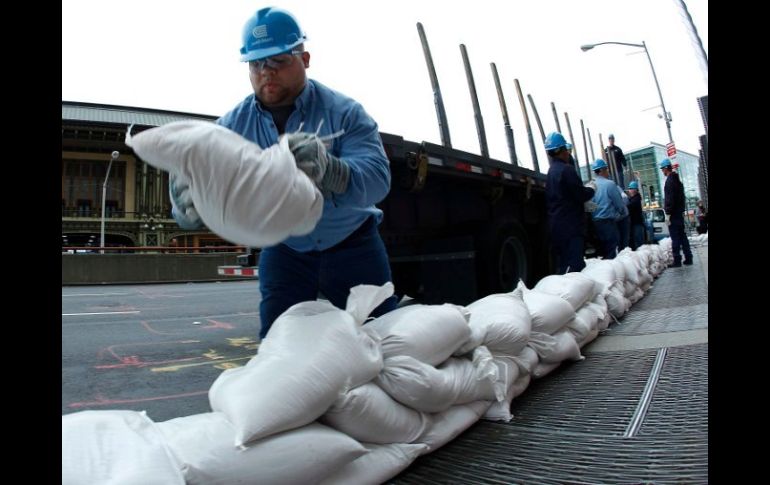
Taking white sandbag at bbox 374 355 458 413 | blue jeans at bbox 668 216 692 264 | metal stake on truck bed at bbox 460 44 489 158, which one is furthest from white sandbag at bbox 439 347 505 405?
metal stake on truck bed at bbox 460 44 489 158

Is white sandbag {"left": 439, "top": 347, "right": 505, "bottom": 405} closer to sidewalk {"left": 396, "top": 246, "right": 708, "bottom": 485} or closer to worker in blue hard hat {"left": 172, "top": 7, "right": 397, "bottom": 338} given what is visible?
sidewalk {"left": 396, "top": 246, "right": 708, "bottom": 485}

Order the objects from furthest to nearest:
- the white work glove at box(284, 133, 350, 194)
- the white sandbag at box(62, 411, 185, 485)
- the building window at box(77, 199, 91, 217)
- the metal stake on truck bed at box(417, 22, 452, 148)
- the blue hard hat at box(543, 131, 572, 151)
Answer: the building window at box(77, 199, 91, 217) < the metal stake on truck bed at box(417, 22, 452, 148) < the blue hard hat at box(543, 131, 572, 151) < the white work glove at box(284, 133, 350, 194) < the white sandbag at box(62, 411, 185, 485)

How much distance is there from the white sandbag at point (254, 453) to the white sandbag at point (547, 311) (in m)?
1.56

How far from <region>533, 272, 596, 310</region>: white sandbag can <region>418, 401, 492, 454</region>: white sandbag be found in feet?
4.41

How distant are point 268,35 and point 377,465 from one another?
52.9 inches

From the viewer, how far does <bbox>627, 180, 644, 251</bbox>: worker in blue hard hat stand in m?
9.77

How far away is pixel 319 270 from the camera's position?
6.72ft

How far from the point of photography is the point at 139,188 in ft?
78.5

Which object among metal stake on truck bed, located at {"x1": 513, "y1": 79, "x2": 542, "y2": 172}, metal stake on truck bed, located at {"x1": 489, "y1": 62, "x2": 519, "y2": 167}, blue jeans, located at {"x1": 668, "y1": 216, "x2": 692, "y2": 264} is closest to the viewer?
blue jeans, located at {"x1": 668, "y1": 216, "x2": 692, "y2": 264}

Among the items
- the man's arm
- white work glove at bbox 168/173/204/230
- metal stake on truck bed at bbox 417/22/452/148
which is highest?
metal stake on truck bed at bbox 417/22/452/148

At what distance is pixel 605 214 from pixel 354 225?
572 cm

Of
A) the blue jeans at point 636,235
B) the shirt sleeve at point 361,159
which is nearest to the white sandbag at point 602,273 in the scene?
the shirt sleeve at point 361,159

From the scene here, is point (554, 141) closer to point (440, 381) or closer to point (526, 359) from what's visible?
point (526, 359)

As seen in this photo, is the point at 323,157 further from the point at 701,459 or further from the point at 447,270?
the point at 447,270
